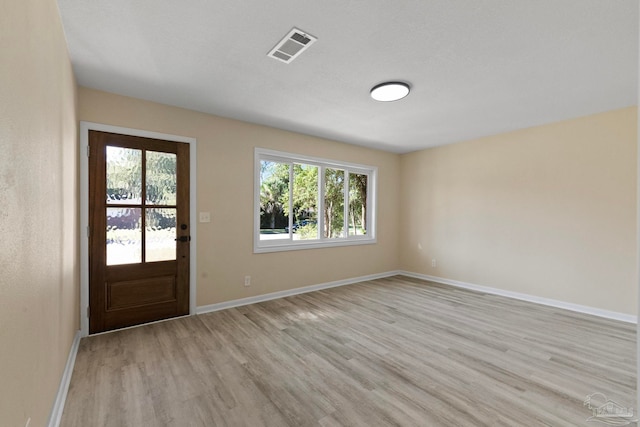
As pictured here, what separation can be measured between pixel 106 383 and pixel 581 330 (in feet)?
15.0

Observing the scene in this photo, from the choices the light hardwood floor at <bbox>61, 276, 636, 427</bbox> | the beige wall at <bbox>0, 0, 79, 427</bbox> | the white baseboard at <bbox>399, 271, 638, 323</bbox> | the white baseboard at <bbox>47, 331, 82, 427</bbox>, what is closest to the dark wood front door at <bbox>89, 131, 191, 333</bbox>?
the light hardwood floor at <bbox>61, 276, 636, 427</bbox>

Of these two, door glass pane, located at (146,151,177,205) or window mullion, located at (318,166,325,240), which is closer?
door glass pane, located at (146,151,177,205)

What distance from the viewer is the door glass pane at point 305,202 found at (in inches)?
178

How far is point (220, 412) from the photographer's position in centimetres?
175

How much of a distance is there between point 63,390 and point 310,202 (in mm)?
3570

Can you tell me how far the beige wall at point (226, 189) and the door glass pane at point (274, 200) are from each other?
10.1 inches

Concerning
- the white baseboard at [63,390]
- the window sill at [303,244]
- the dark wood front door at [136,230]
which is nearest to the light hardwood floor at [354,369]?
the white baseboard at [63,390]

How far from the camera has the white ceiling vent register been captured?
6.54 ft

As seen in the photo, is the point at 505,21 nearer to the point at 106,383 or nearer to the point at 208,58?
the point at 208,58

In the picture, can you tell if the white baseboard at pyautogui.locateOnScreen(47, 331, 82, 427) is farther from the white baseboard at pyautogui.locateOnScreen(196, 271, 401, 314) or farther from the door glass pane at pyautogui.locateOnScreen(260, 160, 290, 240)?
the door glass pane at pyautogui.locateOnScreen(260, 160, 290, 240)

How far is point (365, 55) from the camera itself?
2248 mm

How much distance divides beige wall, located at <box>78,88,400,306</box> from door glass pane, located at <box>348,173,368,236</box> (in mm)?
932

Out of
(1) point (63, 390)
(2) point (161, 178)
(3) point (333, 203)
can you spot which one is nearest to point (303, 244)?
(3) point (333, 203)

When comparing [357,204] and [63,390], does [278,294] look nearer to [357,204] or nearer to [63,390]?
[357,204]
